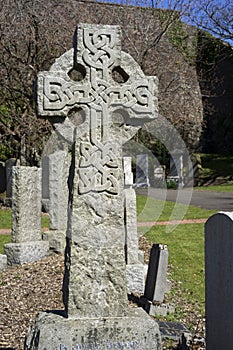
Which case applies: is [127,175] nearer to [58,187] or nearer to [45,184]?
[58,187]

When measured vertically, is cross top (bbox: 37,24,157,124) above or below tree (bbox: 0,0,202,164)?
below

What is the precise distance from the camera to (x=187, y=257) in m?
9.89

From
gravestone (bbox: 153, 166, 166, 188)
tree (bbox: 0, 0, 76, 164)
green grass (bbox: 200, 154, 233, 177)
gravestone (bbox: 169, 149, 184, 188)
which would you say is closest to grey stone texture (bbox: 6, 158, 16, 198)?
tree (bbox: 0, 0, 76, 164)

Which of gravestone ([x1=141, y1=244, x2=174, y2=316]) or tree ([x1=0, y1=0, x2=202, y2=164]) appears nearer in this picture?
gravestone ([x1=141, y1=244, x2=174, y2=316])

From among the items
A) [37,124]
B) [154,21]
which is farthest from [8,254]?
[154,21]

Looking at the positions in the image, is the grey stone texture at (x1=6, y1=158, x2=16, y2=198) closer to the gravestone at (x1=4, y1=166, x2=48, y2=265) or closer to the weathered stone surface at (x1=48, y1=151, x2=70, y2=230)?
the weathered stone surface at (x1=48, y1=151, x2=70, y2=230)

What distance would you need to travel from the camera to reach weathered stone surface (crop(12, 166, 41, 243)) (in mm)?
9062

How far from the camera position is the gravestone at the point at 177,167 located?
88.8 ft

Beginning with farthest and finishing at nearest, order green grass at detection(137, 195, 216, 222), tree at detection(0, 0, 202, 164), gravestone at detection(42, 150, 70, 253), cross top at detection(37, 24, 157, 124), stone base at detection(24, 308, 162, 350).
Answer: tree at detection(0, 0, 202, 164), green grass at detection(137, 195, 216, 222), gravestone at detection(42, 150, 70, 253), cross top at detection(37, 24, 157, 124), stone base at detection(24, 308, 162, 350)

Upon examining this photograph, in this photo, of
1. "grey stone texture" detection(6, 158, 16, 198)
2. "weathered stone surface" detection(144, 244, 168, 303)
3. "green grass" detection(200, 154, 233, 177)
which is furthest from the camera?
"green grass" detection(200, 154, 233, 177)

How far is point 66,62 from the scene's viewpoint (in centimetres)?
401

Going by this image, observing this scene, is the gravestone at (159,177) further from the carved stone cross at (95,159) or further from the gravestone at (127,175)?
the carved stone cross at (95,159)

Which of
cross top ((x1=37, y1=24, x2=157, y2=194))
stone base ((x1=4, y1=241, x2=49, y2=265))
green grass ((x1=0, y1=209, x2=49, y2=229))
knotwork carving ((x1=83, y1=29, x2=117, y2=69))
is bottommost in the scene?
green grass ((x1=0, y1=209, x2=49, y2=229))

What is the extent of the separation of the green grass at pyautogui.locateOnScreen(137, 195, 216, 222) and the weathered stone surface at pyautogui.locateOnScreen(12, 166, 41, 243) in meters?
5.65
